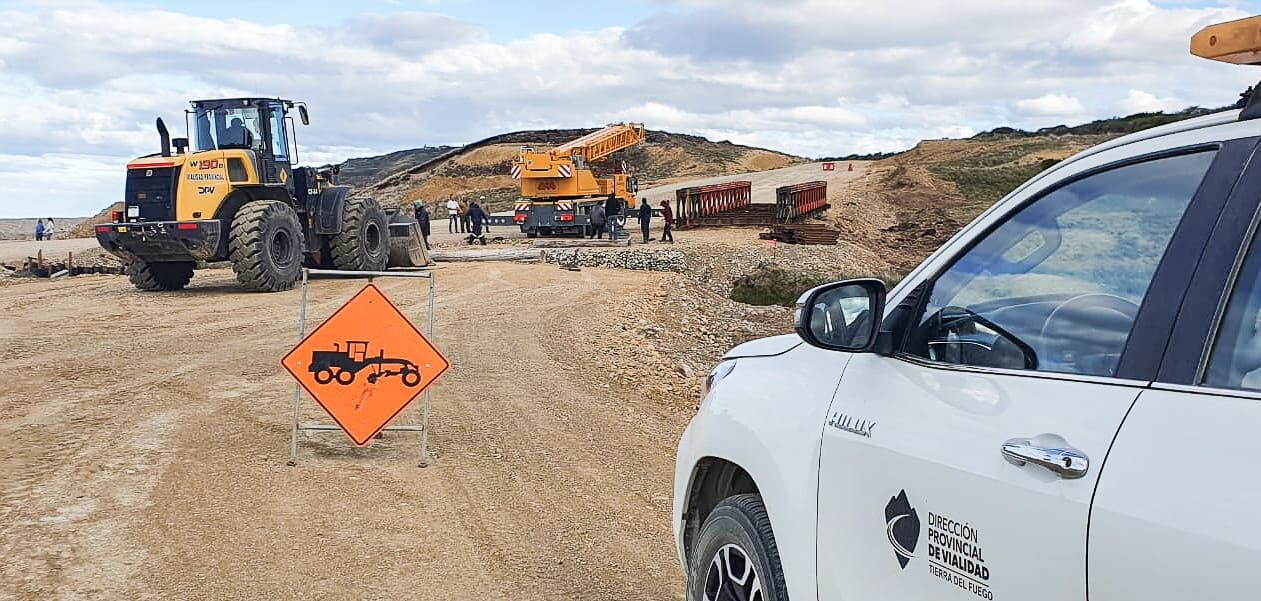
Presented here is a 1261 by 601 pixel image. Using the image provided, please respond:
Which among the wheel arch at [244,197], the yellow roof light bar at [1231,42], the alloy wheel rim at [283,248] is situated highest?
the yellow roof light bar at [1231,42]

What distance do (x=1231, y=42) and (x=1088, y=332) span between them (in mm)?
679

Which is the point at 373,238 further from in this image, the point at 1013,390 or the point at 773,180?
the point at 773,180

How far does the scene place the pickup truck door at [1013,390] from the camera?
7.68 feet

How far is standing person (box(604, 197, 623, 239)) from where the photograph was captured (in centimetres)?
3148

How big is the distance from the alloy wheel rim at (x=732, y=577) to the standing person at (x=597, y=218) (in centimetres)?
2750

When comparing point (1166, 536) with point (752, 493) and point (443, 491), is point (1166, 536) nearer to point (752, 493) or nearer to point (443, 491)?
point (752, 493)

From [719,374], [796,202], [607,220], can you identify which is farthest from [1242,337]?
[796,202]

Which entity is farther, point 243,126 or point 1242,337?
point 243,126

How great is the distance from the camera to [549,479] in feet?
26.7

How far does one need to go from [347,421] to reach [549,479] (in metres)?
1.53

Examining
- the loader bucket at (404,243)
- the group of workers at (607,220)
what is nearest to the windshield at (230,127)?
the loader bucket at (404,243)

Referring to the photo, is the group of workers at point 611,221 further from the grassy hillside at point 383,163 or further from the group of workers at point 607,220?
the grassy hillside at point 383,163

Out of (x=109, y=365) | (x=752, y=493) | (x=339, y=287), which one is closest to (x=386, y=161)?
(x=339, y=287)

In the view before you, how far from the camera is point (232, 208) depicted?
20172 mm
